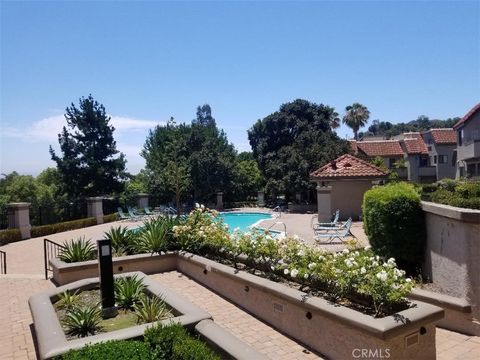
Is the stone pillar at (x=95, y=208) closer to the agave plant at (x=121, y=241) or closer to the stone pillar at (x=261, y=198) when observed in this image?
the stone pillar at (x=261, y=198)

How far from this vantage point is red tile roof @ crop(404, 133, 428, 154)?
141 ft

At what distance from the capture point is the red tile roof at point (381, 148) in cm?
4367

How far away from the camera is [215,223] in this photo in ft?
33.5

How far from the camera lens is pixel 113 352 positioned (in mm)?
A: 3943

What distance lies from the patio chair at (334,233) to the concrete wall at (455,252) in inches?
261

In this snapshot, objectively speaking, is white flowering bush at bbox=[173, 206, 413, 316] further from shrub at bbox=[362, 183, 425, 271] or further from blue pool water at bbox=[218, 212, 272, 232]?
blue pool water at bbox=[218, 212, 272, 232]

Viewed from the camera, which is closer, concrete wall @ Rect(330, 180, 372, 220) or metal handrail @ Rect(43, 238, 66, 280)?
metal handrail @ Rect(43, 238, 66, 280)

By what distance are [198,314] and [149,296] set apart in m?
1.71

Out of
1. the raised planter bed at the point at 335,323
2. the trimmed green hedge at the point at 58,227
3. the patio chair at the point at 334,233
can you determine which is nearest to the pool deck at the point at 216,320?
the raised planter bed at the point at 335,323

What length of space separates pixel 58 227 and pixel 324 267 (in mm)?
19231

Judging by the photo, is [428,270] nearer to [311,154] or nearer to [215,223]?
[215,223]

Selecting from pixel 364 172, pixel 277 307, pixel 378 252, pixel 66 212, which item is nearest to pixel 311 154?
pixel 364 172

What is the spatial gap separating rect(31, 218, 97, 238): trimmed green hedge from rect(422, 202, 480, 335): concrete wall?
19.0 meters

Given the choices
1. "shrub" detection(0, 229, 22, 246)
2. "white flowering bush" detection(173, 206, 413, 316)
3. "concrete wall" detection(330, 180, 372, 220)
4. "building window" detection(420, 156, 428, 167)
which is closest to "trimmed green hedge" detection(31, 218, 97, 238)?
"shrub" detection(0, 229, 22, 246)
